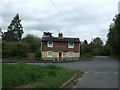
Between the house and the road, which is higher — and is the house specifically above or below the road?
above

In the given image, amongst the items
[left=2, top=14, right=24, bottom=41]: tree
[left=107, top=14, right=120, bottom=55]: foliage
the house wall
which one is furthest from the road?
[left=2, top=14, right=24, bottom=41]: tree

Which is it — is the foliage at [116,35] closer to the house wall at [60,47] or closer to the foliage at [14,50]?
the house wall at [60,47]

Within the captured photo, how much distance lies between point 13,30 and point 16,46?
143 ft

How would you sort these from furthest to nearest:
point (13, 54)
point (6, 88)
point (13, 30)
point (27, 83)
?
point (13, 30), point (13, 54), point (27, 83), point (6, 88)

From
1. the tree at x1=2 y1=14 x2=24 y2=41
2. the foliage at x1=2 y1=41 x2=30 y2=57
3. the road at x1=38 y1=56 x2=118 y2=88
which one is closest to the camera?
the road at x1=38 y1=56 x2=118 y2=88

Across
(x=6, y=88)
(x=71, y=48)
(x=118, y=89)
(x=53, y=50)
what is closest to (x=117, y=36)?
(x=71, y=48)

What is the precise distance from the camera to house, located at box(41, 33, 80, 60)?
181 ft

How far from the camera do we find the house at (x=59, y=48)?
55.3m

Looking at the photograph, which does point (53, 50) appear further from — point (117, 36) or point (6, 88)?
point (6, 88)

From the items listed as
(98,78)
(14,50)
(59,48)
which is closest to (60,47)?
(59,48)

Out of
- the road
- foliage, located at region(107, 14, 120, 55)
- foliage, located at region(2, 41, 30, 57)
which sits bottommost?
the road

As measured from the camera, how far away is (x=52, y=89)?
33.7ft

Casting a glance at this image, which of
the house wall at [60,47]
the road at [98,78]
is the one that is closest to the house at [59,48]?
the house wall at [60,47]

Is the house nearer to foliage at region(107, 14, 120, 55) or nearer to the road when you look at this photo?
foliage at region(107, 14, 120, 55)
